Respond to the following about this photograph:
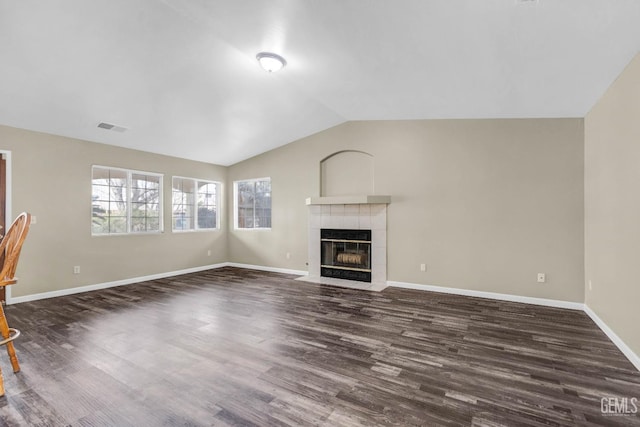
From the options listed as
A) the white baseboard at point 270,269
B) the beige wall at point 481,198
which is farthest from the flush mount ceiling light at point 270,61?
the white baseboard at point 270,269

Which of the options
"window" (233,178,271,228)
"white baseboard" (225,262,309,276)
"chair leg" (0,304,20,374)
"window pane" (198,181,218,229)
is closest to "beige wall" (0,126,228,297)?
"window pane" (198,181,218,229)

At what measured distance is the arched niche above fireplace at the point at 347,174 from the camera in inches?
218

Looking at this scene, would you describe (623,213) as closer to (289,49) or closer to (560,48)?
(560,48)

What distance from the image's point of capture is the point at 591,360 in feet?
8.24

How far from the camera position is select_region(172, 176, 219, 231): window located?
6.23 m

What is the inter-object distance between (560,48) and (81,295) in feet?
21.3

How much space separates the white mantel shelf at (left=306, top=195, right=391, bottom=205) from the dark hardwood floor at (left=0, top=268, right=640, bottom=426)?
5.85ft

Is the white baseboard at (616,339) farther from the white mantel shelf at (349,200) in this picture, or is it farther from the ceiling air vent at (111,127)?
the ceiling air vent at (111,127)

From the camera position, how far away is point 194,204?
21.6 feet

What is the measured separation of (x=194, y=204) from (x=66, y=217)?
2305mm

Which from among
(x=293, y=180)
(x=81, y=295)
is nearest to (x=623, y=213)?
(x=293, y=180)

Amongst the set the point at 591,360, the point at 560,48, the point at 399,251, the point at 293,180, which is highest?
the point at 560,48

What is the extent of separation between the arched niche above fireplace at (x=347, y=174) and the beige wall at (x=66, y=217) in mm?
3177

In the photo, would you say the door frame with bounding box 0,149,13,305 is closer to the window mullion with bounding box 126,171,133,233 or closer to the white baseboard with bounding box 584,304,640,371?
the window mullion with bounding box 126,171,133,233
